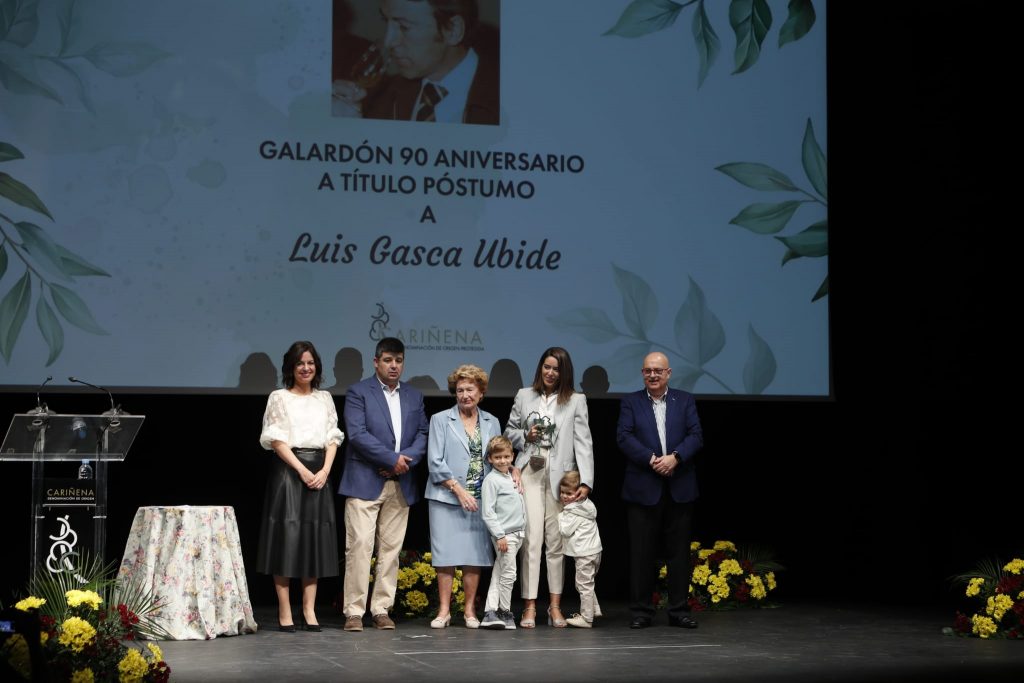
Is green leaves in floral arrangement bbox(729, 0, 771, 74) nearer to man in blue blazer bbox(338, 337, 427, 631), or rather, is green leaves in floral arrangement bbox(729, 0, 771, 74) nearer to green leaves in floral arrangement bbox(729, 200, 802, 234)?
green leaves in floral arrangement bbox(729, 200, 802, 234)

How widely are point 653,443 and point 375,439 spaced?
53.8 inches

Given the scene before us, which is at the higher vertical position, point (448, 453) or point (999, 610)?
point (448, 453)

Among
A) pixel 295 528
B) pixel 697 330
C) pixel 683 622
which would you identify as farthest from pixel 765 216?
pixel 295 528

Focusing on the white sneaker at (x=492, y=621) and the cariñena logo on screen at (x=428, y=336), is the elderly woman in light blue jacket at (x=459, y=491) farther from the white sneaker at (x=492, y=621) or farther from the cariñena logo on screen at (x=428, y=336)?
the cariñena logo on screen at (x=428, y=336)

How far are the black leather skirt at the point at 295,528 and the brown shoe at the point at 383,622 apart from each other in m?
0.35

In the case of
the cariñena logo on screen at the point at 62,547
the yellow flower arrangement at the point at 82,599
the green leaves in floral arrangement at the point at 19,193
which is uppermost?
the green leaves in floral arrangement at the point at 19,193

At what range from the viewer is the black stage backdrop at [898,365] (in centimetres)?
764

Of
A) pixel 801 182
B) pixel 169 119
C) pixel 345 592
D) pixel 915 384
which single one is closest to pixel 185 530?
pixel 345 592

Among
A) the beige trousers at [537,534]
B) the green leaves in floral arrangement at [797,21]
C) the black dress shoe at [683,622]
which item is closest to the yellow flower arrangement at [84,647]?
the beige trousers at [537,534]

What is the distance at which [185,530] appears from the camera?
5.66 m

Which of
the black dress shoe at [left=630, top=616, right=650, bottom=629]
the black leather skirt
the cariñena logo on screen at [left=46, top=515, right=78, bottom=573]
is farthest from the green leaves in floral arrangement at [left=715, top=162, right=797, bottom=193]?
the cariñena logo on screen at [left=46, top=515, right=78, bottom=573]

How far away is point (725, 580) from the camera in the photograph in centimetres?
697

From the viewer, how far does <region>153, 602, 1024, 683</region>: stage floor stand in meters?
4.64

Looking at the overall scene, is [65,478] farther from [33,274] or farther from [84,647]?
[84,647]
